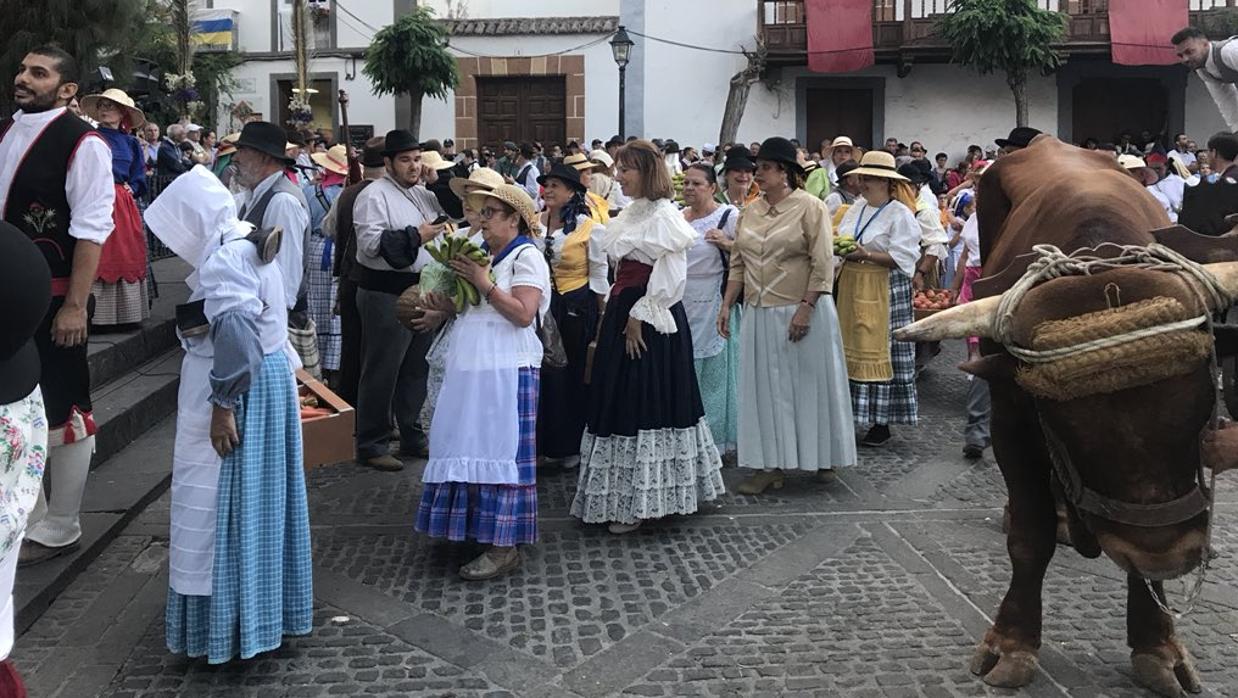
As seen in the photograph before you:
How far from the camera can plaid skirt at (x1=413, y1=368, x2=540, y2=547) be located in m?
5.01

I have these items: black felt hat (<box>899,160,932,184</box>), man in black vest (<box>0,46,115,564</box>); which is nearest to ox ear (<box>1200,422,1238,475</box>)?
man in black vest (<box>0,46,115,564</box>)

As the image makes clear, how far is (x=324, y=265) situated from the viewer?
8398 millimetres

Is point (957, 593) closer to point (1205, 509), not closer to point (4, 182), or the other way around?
point (1205, 509)

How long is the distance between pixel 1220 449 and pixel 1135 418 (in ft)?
0.96

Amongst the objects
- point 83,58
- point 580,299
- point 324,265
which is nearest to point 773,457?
point 580,299

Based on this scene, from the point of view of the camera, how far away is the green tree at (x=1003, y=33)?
21906 millimetres

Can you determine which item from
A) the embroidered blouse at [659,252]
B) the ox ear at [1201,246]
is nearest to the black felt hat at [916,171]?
the embroidered blouse at [659,252]

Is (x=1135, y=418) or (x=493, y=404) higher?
(x=1135, y=418)

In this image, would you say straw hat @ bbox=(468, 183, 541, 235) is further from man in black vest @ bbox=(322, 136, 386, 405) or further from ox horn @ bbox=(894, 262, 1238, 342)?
ox horn @ bbox=(894, 262, 1238, 342)

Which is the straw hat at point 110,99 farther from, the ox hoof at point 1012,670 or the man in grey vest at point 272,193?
the ox hoof at point 1012,670

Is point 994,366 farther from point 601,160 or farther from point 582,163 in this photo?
point 601,160

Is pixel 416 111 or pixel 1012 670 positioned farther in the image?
pixel 416 111

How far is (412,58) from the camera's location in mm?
21828

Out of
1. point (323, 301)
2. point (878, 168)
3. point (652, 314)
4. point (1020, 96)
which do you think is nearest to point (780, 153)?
point (652, 314)
